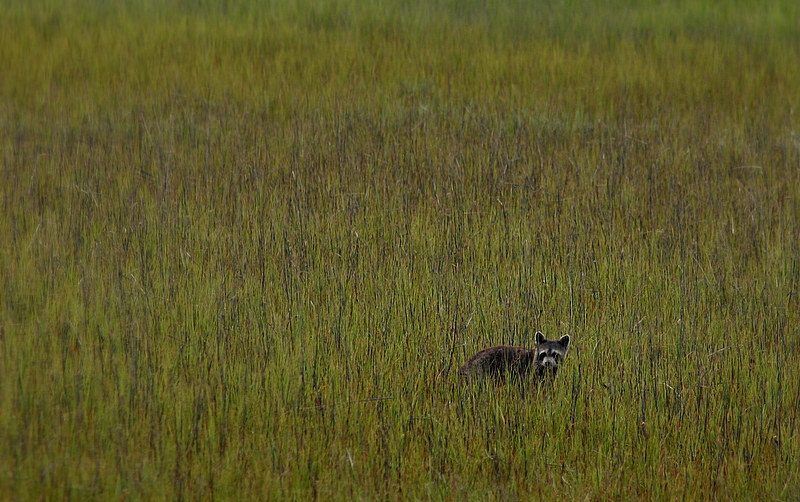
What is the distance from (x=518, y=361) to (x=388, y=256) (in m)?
1.52

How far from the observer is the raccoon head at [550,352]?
4438 millimetres

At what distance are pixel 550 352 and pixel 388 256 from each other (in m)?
1.61

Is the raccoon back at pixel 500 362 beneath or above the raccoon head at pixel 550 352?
beneath

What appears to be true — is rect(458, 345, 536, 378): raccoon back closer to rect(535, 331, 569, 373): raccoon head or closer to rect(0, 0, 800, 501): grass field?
rect(535, 331, 569, 373): raccoon head

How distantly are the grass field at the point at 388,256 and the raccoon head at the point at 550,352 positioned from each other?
3.5 inches

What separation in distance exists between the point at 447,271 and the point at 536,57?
18.4 feet

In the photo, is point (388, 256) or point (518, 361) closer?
point (518, 361)

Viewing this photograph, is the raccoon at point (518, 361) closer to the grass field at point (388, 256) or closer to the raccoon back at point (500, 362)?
the raccoon back at point (500, 362)

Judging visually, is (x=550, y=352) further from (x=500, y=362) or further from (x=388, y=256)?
(x=388, y=256)

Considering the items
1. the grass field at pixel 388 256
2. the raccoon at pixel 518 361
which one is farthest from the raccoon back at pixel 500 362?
the grass field at pixel 388 256

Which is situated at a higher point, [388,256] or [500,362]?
[388,256]

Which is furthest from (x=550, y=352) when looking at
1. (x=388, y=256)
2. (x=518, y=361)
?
(x=388, y=256)

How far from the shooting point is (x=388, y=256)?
5809 millimetres

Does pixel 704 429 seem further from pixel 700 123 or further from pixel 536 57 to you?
pixel 536 57
